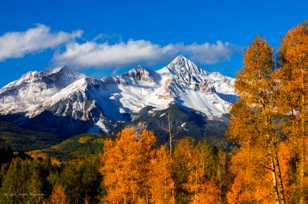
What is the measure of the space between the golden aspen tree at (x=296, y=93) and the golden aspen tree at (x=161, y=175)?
33.8m

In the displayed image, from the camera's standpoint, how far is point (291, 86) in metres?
29.3

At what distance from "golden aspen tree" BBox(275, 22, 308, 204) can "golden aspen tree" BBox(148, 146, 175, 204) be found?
3375 cm

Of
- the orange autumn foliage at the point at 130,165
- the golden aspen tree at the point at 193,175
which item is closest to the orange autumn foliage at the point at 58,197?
the golden aspen tree at the point at 193,175

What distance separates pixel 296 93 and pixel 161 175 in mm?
40860

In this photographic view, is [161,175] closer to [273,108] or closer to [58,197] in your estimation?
[273,108]

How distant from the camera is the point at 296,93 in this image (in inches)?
1163

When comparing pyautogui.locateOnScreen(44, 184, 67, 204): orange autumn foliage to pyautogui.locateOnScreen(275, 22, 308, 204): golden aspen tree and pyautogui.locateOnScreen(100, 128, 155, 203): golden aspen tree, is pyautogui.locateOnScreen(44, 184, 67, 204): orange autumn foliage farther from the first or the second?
pyautogui.locateOnScreen(275, 22, 308, 204): golden aspen tree

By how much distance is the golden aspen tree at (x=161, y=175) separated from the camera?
6381 centimetres

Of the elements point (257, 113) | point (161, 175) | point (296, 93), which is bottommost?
point (161, 175)

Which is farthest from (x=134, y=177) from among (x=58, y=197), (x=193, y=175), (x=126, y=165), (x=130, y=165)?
(x=58, y=197)

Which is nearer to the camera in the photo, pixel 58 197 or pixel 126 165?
pixel 126 165

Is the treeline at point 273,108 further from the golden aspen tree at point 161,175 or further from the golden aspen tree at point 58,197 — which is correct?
the golden aspen tree at point 58,197

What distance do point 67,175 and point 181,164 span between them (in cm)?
4817

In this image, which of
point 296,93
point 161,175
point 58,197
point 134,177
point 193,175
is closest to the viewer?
point 296,93
